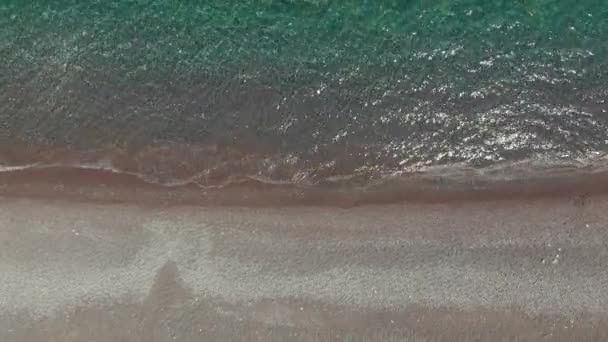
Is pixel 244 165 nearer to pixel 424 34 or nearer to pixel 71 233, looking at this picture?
pixel 71 233

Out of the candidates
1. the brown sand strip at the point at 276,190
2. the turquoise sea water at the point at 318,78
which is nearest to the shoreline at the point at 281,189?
the brown sand strip at the point at 276,190

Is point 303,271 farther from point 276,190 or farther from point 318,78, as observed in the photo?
point 318,78

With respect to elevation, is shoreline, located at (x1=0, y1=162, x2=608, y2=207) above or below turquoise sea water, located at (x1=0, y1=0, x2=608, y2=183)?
below

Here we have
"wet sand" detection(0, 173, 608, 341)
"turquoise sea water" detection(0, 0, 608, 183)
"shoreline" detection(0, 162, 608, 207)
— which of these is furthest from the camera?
"turquoise sea water" detection(0, 0, 608, 183)

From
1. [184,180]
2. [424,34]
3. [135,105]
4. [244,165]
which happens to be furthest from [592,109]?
[135,105]

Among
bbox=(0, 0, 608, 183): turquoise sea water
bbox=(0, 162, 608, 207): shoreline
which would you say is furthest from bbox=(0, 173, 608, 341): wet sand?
bbox=(0, 0, 608, 183): turquoise sea water

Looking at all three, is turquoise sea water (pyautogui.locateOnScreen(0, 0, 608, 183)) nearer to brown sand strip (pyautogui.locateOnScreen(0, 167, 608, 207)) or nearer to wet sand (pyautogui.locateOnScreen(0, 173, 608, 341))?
brown sand strip (pyautogui.locateOnScreen(0, 167, 608, 207))

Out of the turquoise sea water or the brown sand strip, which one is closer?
the brown sand strip
